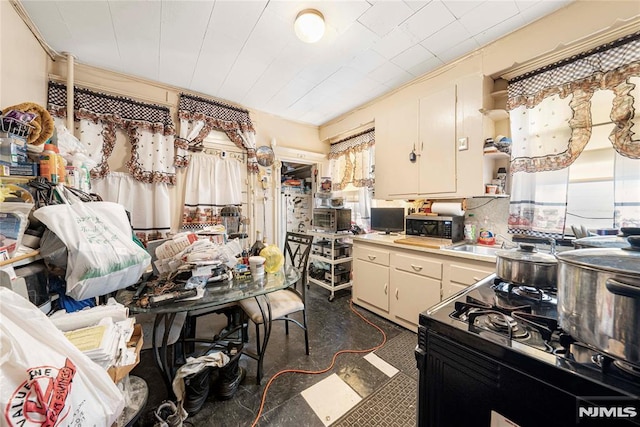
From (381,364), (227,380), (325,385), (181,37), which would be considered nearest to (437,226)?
(381,364)

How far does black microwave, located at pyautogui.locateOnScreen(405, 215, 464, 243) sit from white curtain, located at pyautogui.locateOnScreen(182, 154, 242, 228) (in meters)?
2.26

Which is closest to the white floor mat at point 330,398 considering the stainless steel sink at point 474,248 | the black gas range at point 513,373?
the black gas range at point 513,373

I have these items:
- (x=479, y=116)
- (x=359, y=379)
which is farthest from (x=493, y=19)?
(x=359, y=379)

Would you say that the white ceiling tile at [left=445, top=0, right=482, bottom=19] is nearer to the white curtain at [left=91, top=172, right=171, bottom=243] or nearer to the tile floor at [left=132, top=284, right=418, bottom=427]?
the tile floor at [left=132, top=284, right=418, bottom=427]

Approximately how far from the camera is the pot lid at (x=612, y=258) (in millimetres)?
500

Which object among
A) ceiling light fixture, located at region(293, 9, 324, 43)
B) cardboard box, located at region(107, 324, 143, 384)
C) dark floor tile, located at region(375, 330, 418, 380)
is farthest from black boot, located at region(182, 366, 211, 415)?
ceiling light fixture, located at region(293, 9, 324, 43)

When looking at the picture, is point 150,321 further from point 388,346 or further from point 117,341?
point 388,346

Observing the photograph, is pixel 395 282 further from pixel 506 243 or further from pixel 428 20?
pixel 428 20

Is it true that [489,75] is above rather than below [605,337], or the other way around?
above

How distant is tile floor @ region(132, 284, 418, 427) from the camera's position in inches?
51.6

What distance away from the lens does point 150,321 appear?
1519 mm

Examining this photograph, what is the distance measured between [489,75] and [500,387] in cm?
244

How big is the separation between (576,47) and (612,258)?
2035 millimetres

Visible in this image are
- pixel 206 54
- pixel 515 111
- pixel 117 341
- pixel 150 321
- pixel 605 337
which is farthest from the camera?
pixel 206 54
